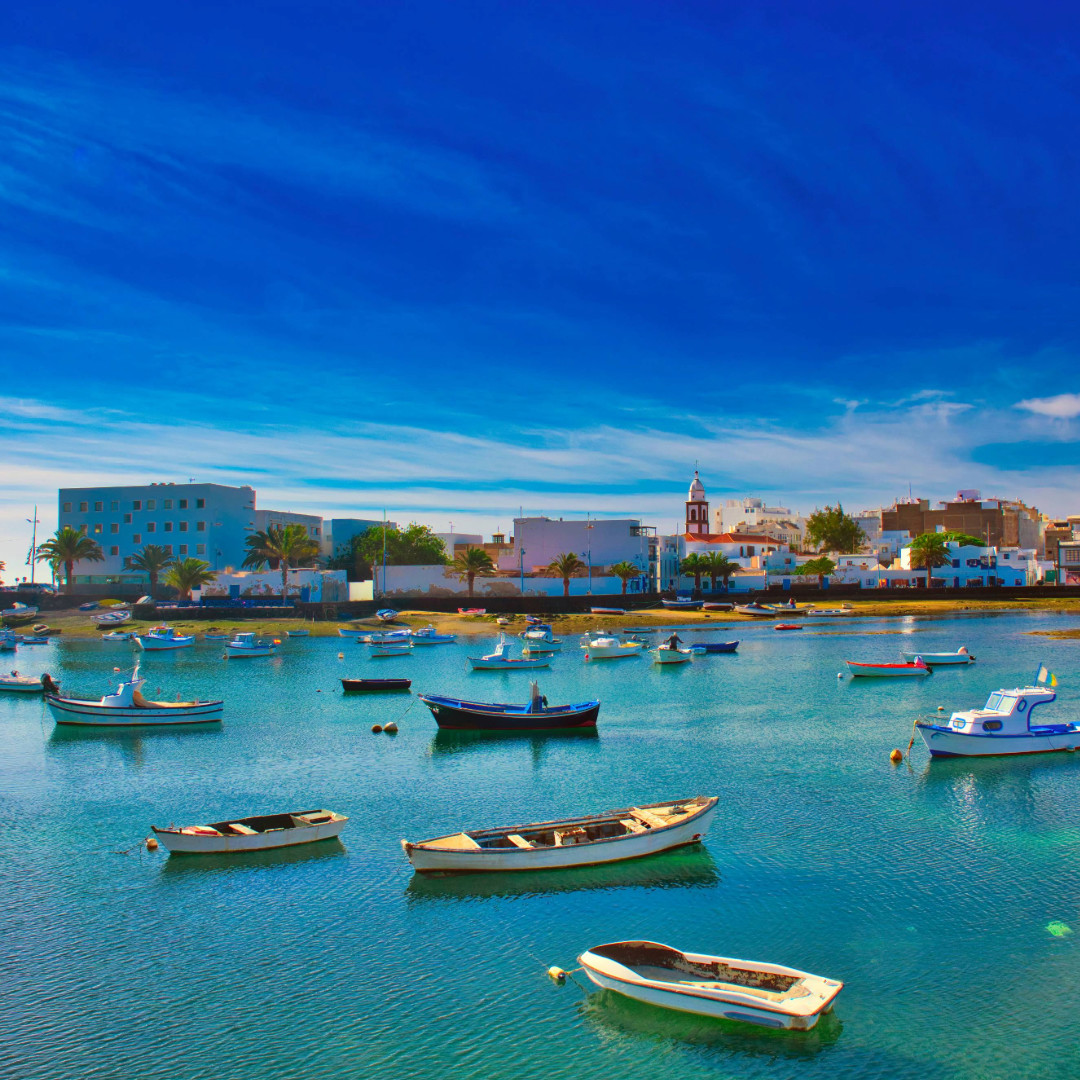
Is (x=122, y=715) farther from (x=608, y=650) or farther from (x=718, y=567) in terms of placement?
(x=718, y=567)

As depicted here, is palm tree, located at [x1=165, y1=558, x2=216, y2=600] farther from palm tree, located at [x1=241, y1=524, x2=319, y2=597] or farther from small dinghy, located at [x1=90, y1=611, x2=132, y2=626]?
small dinghy, located at [x1=90, y1=611, x2=132, y2=626]

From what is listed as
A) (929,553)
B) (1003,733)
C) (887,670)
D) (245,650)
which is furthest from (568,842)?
(929,553)

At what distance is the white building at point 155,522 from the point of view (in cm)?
13412

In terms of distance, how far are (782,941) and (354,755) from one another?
2619 cm

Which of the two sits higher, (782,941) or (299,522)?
(299,522)

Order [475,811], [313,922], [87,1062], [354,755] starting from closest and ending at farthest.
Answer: [87,1062] < [313,922] < [475,811] < [354,755]

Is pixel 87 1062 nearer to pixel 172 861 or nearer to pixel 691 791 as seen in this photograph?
pixel 172 861

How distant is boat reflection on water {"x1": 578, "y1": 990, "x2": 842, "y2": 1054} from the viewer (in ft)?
55.5

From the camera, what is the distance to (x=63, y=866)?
27000 mm

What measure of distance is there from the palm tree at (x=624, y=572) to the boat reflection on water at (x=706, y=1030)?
4753 inches

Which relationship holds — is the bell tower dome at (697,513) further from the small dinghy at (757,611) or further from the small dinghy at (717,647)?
the small dinghy at (717,647)

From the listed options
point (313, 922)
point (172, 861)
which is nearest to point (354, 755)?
point (172, 861)

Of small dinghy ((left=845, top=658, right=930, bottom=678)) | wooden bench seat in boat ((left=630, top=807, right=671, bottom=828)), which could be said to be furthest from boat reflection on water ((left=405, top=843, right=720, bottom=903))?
small dinghy ((left=845, top=658, right=930, bottom=678))

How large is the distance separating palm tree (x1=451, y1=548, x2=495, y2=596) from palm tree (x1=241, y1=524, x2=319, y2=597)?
21.8 m
